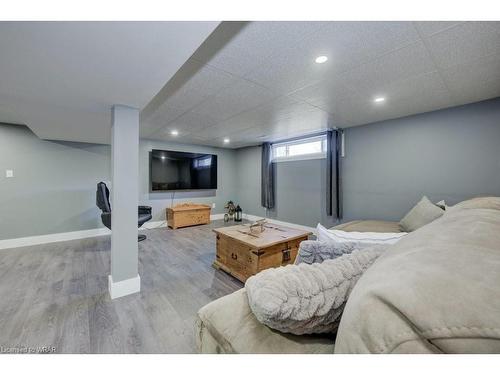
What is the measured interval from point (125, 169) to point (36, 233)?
3.13 meters

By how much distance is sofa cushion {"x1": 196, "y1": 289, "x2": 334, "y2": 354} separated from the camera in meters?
0.60

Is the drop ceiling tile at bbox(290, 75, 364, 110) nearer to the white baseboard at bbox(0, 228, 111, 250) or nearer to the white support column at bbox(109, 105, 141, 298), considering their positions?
the white support column at bbox(109, 105, 141, 298)

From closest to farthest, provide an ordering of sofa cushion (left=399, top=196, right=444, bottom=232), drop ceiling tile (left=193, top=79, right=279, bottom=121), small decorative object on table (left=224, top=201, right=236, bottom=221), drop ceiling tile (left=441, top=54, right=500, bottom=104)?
drop ceiling tile (left=441, top=54, right=500, bottom=104), drop ceiling tile (left=193, top=79, right=279, bottom=121), sofa cushion (left=399, top=196, right=444, bottom=232), small decorative object on table (left=224, top=201, right=236, bottom=221)

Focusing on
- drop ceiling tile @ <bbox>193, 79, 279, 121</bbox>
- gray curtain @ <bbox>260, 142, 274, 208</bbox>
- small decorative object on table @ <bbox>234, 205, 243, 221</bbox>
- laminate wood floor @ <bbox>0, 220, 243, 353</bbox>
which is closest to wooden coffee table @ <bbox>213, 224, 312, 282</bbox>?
laminate wood floor @ <bbox>0, 220, 243, 353</bbox>

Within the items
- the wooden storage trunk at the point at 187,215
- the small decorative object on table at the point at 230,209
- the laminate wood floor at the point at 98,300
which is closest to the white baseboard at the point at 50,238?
the laminate wood floor at the point at 98,300

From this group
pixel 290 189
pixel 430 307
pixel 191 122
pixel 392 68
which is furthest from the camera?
pixel 290 189

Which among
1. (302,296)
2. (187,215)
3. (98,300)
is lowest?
(98,300)

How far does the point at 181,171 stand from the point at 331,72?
14.0 ft

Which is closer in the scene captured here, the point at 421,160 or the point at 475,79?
the point at 475,79

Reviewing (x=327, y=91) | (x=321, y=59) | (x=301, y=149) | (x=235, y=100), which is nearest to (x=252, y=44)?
(x=321, y=59)

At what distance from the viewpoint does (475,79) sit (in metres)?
2.01

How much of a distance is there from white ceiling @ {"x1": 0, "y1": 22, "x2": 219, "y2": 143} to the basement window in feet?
11.5

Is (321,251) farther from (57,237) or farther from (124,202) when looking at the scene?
(57,237)
